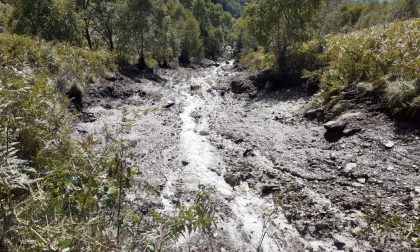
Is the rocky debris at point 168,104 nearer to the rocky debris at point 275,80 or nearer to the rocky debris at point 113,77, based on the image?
the rocky debris at point 113,77

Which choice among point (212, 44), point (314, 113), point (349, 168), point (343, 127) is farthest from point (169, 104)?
point (212, 44)

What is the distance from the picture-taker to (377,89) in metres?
11.5

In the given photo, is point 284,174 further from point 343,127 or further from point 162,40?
point 162,40

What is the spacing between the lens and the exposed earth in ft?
21.1

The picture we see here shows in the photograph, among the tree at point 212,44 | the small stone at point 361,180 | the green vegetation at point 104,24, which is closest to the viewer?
the small stone at point 361,180

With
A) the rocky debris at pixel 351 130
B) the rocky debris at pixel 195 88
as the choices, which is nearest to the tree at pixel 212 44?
the rocky debris at pixel 195 88

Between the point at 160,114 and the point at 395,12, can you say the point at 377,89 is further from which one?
the point at 395,12

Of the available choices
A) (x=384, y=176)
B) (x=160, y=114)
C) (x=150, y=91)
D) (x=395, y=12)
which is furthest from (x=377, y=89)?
(x=395, y=12)

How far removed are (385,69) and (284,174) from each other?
6350mm

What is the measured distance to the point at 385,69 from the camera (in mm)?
11797

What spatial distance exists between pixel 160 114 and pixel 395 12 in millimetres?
46607

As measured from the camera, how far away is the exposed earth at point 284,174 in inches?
253

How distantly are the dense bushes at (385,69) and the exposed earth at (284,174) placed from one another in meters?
0.88

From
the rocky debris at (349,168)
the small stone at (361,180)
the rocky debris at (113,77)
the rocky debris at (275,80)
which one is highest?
the rocky debris at (275,80)
